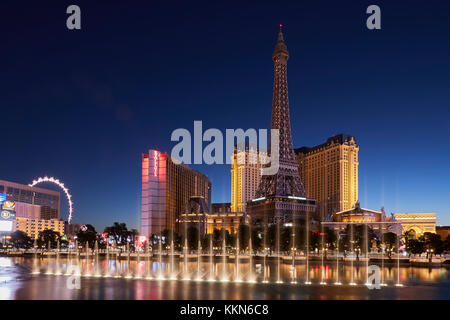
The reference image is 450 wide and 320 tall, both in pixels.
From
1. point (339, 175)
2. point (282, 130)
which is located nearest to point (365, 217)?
point (339, 175)

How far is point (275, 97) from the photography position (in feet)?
472

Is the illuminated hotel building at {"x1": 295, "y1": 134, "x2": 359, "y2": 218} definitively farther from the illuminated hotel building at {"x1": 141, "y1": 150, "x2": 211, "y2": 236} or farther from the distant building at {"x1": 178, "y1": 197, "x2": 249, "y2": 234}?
the illuminated hotel building at {"x1": 141, "y1": 150, "x2": 211, "y2": 236}

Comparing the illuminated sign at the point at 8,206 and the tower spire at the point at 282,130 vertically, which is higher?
the tower spire at the point at 282,130

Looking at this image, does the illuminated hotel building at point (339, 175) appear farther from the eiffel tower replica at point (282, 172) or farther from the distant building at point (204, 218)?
the eiffel tower replica at point (282, 172)

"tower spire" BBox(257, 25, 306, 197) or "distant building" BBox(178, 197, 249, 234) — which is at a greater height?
"tower spire" BBox(257, 25, 306, 197)

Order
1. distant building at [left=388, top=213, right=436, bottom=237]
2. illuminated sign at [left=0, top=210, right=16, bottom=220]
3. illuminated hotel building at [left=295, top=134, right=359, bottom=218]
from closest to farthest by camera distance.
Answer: illuminated sign at [left=0, top=210, right=16, bottom=220]
distant building at [left=388, top=213, right=436, bottom=237]
illuminated hotel building at [left=295, top=134, right=359, bottom=218]

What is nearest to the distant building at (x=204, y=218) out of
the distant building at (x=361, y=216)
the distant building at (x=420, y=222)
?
the distant building at (x=361, y=216)

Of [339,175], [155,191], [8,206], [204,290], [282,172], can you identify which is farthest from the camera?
[339,175]

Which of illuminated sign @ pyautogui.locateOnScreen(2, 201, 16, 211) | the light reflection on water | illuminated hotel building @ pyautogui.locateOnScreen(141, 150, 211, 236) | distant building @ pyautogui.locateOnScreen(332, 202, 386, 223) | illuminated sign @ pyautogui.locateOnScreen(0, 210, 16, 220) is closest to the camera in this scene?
the light reflection on water

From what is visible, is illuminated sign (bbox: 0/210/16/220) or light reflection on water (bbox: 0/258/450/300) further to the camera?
illuminated sign (bbox: 0/210/16/220)

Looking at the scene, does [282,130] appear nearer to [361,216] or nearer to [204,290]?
[361,216]

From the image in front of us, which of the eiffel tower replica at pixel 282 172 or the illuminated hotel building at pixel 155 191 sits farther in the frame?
the eiffel tower replica at pixel 282 172

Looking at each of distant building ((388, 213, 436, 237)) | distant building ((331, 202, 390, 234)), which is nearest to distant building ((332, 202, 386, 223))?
distant building ((331, 202, 390, 234))
